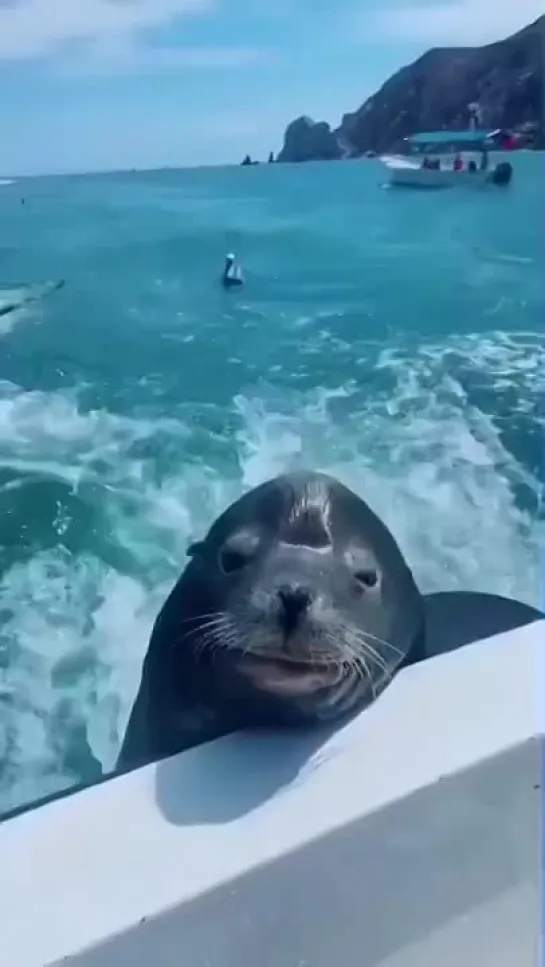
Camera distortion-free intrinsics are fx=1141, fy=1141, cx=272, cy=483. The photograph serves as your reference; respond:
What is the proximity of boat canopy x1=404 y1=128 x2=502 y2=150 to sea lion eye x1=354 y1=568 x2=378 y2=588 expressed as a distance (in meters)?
2.94

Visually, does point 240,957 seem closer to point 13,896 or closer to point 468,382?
point 13,896

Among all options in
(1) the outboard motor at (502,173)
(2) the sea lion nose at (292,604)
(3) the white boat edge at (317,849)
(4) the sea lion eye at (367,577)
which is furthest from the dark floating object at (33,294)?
(3) the white boat edge at (317,849)

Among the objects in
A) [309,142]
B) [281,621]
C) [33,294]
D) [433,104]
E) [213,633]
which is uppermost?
[433,104]

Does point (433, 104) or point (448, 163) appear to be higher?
point (433, 104)

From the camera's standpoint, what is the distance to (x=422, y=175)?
4.88 metres

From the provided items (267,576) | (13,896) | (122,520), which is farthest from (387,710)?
(122,520)

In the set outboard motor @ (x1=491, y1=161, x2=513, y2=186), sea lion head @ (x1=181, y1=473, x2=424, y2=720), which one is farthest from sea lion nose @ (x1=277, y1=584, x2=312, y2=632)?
outboard motor @ (x1=491, y1=161, x2=513, y2=186)

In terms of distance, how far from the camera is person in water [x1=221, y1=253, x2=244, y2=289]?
16.5ft

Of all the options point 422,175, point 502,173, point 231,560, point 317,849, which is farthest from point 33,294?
point 317,849

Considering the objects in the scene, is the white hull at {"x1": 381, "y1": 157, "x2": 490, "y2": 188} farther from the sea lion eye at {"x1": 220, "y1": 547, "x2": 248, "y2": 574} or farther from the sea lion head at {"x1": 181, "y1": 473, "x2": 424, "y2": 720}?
the sea lion eye at {"x1": 220, "y1": 547, "x2": 248, "y2": 574}

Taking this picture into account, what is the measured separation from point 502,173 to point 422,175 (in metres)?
0.34

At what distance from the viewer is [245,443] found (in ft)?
15.9

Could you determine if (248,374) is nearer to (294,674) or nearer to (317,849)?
(294,674)

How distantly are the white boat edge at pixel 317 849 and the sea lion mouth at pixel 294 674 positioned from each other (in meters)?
0.09
